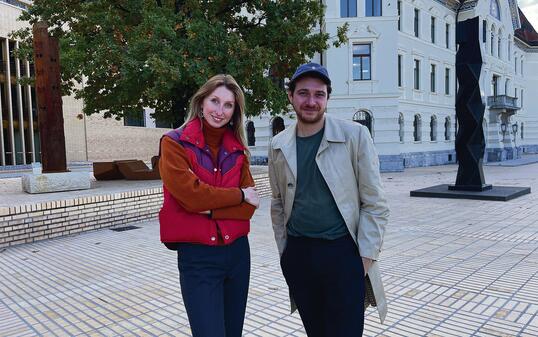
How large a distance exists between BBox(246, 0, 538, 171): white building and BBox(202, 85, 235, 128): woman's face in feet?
40.4

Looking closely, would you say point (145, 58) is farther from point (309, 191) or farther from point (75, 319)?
point (309, 191)

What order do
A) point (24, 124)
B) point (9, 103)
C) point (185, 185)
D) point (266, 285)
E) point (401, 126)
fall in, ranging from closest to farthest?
1. point (185, 185)
2. point (266, 285)
3. point (401, 126)
4. point (9, 103)
5. point (24, 124)

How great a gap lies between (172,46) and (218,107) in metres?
10.3

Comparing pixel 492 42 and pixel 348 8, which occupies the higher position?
pixel 492 42

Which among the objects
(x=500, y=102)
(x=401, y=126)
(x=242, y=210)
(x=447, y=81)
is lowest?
(x=242, y=210)

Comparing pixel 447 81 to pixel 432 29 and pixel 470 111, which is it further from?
pixel 470 111

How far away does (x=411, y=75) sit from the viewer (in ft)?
86.0

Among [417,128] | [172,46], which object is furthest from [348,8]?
[172,46]

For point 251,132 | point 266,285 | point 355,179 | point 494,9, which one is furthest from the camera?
point 494,9

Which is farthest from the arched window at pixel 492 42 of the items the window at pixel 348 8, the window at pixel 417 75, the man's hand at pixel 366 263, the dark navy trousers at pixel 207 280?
the dark navy trousers at pixel 207 280

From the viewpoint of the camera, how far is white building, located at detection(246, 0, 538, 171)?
22859 millimetres

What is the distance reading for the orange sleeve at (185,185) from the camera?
2264 millimetres

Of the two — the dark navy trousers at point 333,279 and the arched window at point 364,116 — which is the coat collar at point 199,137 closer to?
the dark navy trousers at point 333,279

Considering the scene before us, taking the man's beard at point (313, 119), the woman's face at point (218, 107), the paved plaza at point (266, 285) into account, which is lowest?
the paved plaza at point (266, 285)
